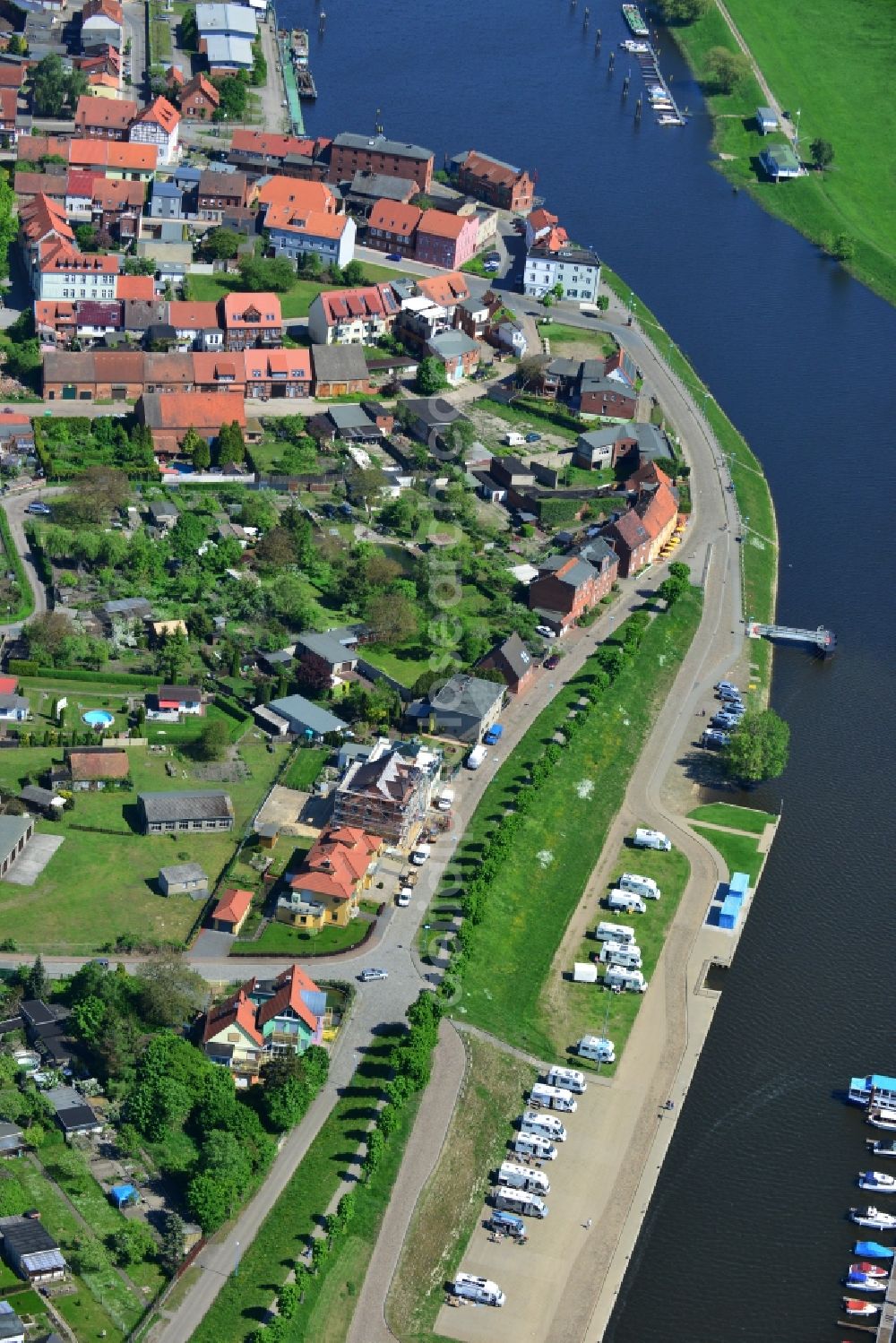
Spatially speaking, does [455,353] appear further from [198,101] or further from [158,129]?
[198,101]

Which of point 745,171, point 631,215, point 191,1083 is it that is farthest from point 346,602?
point 745,171

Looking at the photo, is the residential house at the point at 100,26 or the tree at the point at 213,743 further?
the residential house at the point at 100,26

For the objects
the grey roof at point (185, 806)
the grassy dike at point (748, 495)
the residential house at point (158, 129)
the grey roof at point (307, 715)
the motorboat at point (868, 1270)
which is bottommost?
the motorboat at point (868, 1270)

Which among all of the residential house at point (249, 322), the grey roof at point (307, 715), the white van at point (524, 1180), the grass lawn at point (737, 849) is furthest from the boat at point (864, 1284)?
the residential house at point (249, 322)

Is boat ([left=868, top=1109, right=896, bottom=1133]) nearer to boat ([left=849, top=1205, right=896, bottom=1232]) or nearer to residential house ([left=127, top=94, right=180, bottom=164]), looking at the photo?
boat ([left=849, top=1205, right=896, bottom=1232])

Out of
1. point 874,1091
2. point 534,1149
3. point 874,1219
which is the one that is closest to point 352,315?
point 874,1091

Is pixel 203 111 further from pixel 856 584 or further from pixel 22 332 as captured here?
pixel 856 584

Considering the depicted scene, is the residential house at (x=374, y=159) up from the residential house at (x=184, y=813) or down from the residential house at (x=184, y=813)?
up

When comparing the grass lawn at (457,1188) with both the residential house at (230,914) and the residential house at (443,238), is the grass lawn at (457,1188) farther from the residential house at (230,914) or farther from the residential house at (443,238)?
the residential house at (443,238)
